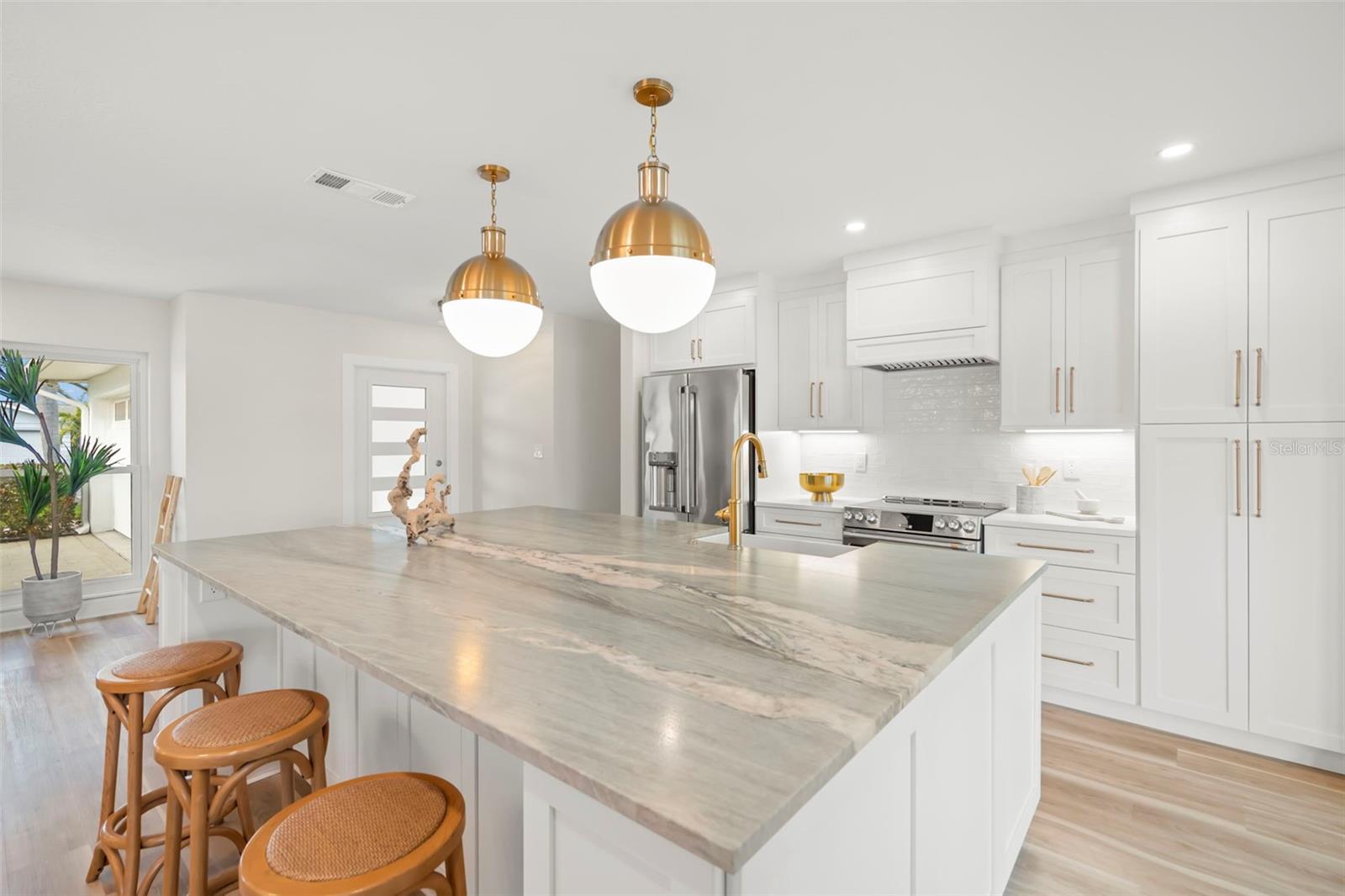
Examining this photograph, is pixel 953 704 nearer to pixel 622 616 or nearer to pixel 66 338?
pixel 622 616

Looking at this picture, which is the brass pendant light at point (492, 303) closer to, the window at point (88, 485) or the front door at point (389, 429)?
the front door at point (389, 429)

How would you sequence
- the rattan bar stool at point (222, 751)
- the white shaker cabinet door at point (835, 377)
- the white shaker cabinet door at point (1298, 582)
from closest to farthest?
1. the rattan bar stool at point (222, 751)
2. the white shaker cabinet door at point (1298, 582)
3. the white shaker cabinet door at point (835, 377)

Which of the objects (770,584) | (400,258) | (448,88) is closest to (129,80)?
(448,88)

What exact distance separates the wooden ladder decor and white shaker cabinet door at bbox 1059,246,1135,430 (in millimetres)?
5677

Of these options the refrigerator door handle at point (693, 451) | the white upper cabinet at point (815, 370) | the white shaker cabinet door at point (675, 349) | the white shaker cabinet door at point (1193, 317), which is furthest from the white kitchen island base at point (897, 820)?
the white shaker cabinet door at point (675, 349)

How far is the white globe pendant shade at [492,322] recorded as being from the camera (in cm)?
216

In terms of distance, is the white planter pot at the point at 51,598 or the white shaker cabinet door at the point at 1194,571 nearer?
the white shaker cabinet door at the point at 1194,571

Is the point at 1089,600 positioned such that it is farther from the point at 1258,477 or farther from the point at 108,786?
the point at 108,786

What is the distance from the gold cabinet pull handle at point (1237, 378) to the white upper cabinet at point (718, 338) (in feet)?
7.74

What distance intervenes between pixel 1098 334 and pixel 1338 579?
1.32 meters

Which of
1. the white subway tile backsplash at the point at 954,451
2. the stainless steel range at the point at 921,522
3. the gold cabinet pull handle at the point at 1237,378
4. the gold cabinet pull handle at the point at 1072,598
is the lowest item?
the gold cabinet pull handle at the point at 1072,598

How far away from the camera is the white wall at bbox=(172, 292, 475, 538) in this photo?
4.50m

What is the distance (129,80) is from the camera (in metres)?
1.88

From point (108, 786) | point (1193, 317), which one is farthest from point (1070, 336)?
point (108, 786)
